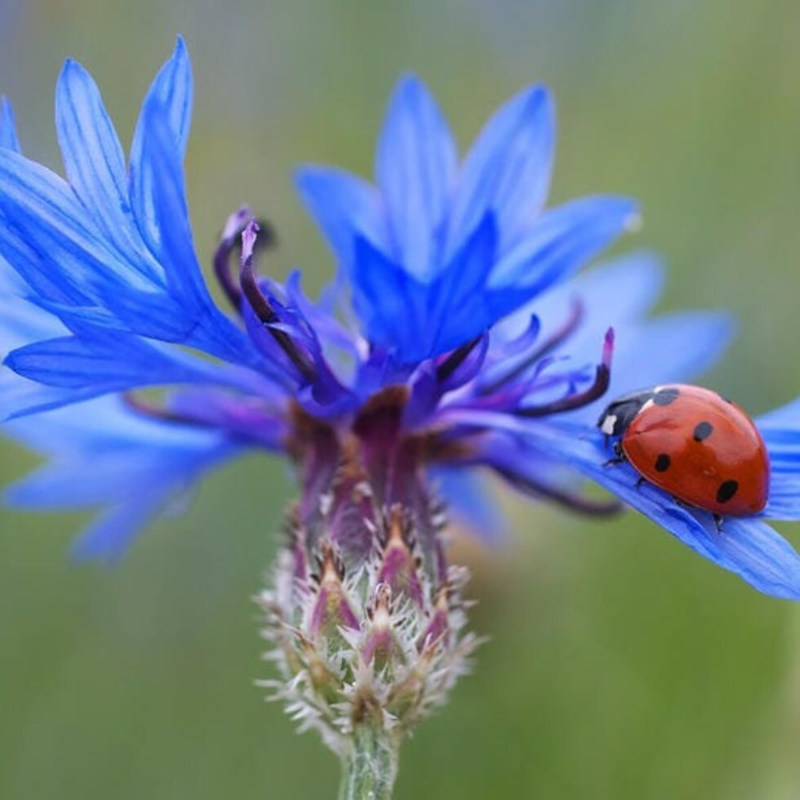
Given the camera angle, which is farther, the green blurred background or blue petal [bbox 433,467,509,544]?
the green blurred background

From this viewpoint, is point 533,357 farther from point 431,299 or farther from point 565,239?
point 431,299

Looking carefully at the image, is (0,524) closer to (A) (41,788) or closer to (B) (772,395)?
(A) (41,788)

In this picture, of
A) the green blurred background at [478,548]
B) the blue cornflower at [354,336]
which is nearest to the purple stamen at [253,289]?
the blue cornflower at [354,336]

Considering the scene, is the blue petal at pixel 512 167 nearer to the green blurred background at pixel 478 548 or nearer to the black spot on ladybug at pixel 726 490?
the black spot on ladybug at pixel 726 490

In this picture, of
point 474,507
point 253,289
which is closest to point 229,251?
point 253,289

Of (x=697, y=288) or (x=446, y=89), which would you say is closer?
Answer: (x=697, y=288)

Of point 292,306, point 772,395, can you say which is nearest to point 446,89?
point 772,395

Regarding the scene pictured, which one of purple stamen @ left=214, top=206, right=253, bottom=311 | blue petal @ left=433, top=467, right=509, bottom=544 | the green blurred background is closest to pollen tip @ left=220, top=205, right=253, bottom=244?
purple stamen @ left=214, top=206, right=253, bottom=311

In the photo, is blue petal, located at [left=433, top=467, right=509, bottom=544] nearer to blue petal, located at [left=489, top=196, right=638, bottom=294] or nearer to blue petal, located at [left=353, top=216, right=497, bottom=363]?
blue petal, located at [left=489, top=196, right=638, bottom=294]

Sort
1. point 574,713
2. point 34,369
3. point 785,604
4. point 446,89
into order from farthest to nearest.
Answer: point 446,89 → point 574,713 → point 785,604 → point 34,369
